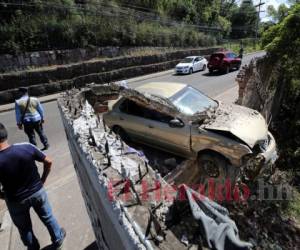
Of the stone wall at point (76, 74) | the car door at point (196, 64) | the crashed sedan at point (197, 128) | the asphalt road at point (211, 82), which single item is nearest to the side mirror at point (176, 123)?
the crashed sedan at point (197, 128)

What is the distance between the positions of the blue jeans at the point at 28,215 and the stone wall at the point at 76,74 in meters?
13.2

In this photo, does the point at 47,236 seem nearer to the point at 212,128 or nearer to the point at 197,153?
the point at 197,153

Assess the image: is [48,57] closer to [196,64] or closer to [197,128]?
[196,64]

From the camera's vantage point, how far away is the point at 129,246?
5.41ft

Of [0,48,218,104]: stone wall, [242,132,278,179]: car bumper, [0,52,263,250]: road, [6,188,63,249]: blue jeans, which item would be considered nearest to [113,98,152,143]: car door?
[0,52,263,250]: road

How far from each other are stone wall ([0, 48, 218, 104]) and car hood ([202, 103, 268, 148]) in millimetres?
13262

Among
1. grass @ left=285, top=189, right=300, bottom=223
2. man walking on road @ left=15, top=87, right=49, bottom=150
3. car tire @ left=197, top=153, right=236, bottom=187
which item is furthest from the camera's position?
man walking on road @ left=15, top=87, right=49, bottom=150

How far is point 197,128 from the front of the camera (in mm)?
5059

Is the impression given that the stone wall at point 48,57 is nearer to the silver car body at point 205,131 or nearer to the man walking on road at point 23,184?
the silver car body at point 205,131

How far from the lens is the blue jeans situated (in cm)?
325

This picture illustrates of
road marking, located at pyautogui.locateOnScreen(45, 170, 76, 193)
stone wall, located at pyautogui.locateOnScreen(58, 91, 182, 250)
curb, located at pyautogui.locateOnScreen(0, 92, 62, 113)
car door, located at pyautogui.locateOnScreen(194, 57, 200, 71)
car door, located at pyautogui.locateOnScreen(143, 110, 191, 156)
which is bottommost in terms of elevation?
curb, located at pyautogui.locateOnScreen(0, 92, 62, 113)

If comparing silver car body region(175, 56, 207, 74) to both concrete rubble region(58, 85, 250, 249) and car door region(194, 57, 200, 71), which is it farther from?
concrete rubble region(58, 85, 250, 249)

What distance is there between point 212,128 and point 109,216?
3302mm

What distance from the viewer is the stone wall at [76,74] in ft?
50.1
